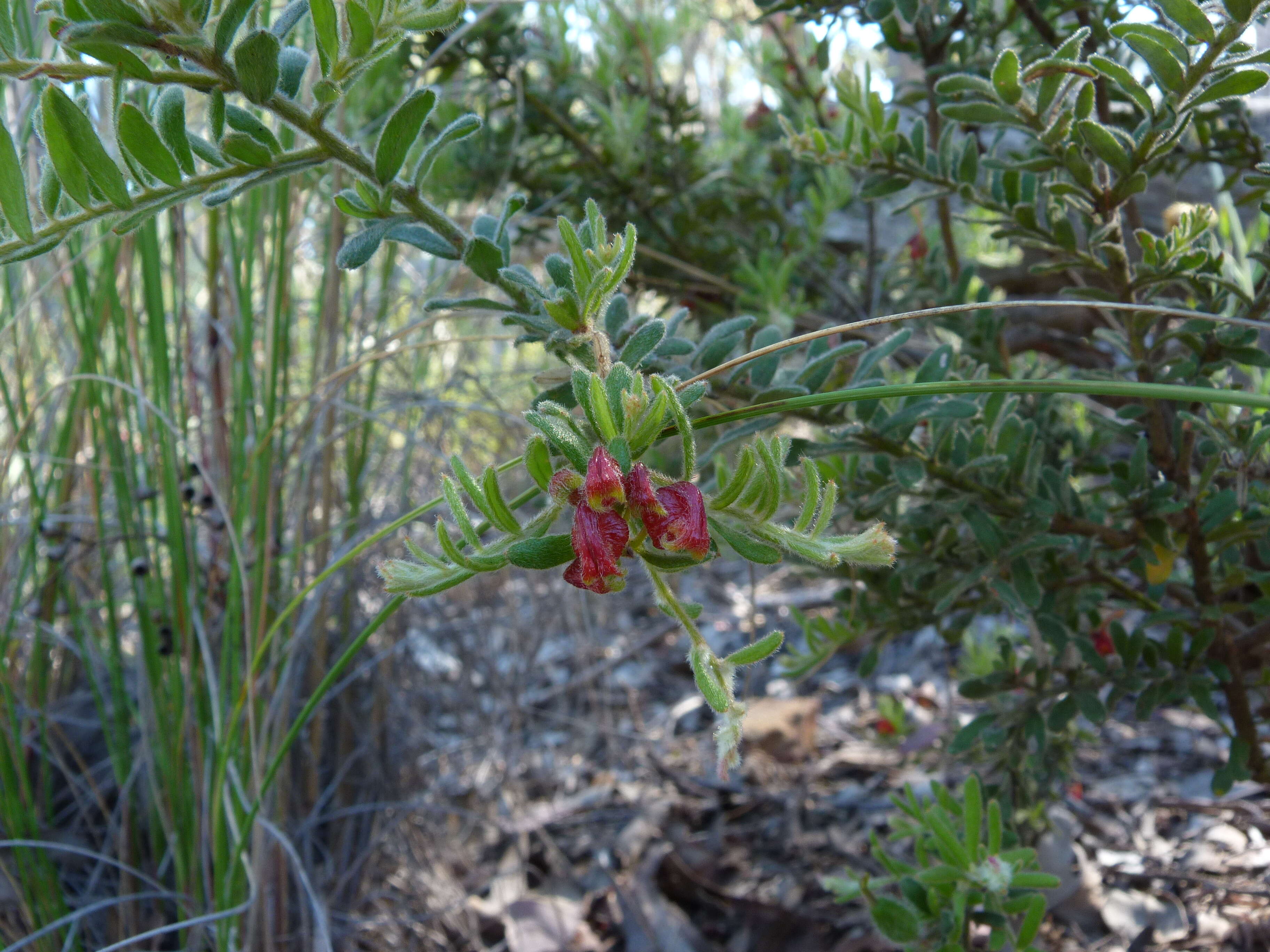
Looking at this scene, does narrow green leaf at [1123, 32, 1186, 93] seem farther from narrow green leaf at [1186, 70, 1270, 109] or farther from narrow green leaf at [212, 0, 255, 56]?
narrow green leaf at [212, 0, 255, 56]

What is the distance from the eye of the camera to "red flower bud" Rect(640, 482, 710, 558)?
1.73 ft

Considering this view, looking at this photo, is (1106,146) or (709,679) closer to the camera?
(709,679)

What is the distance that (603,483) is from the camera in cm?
51

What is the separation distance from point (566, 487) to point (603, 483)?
53 millimetres

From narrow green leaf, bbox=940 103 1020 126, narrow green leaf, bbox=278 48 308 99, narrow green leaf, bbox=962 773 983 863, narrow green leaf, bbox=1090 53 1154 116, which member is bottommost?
narrow green leaf, bbox=962 773 983 863

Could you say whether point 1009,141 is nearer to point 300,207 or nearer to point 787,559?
point 787,559

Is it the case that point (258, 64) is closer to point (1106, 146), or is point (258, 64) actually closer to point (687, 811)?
point (1106, 146)

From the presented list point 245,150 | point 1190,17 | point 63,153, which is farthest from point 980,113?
point 63,153

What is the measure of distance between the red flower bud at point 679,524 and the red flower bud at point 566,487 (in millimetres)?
47

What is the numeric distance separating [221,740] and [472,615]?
829 millimetres

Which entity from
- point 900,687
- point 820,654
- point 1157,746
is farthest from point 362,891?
point 1157,746

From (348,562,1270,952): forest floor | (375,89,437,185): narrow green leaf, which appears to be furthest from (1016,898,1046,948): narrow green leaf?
(375,89,437,185): narrow green leaf

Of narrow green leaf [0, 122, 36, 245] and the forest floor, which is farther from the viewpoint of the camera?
Result: the forest floor

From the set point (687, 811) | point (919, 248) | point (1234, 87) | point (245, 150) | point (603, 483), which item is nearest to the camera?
point (603, 483)
